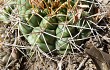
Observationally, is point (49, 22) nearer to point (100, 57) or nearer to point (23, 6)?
point (23, 6)

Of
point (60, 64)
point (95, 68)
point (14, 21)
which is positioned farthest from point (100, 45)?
point (14, 21)

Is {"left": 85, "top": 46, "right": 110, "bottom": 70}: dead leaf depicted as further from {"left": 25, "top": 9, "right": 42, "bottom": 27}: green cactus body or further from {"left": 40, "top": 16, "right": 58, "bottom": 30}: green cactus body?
{"left": 25, "top": 9, "right": 42, "bottom": 27}: green cactus body

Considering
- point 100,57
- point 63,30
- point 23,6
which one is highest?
point 23,6

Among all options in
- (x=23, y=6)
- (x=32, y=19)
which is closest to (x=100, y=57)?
(x=32, y=19)

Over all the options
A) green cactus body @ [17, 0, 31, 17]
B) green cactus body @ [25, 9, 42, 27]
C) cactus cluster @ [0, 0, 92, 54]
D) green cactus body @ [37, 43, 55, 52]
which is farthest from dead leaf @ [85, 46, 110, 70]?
green cactus body @ [17, 0, 31, 17]

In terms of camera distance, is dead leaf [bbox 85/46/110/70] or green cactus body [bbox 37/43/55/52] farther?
green cactus body [bbox 37/43/55/52]

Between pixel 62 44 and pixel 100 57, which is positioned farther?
pixel 62 44

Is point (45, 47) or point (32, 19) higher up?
point (32, 19)

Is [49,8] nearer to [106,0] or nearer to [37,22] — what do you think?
[37,22]

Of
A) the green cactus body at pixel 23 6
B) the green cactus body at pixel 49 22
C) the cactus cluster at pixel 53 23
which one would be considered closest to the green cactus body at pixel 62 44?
the cactus cluster at pixel 53 23
